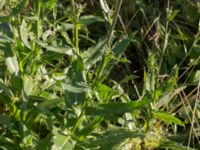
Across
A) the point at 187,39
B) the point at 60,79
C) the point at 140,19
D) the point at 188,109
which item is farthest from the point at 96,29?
the point at 60,79

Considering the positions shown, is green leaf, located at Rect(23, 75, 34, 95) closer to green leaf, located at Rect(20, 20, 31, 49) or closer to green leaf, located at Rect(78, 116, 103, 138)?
green leaf, located at Rect(20, 20, 31, 49)

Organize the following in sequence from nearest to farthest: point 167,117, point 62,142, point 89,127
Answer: point 62,142, point 89,127, point 167,117

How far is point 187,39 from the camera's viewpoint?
2539mm

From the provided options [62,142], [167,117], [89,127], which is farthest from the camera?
[167,117]

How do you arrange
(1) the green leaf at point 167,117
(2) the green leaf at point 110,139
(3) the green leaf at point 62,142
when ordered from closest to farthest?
(3) the green leaf at point 62,142, (2) the green leaf at point 110,139, (1) the green leaf at point 167,117

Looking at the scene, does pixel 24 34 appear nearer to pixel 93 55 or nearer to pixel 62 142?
pixel 93 55

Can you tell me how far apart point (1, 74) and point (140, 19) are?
1005mm

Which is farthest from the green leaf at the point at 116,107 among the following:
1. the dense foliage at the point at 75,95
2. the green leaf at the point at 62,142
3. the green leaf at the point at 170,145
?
the green leaf at the point at 170,145

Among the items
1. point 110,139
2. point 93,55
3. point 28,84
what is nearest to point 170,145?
point 110,139

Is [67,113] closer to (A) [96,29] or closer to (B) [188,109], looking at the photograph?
(B) [188,109]

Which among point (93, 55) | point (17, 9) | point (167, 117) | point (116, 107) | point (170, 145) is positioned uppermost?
point (17, 9)

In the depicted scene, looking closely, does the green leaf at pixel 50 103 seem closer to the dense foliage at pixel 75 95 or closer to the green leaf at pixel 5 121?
the dense foliage at pixel 75 95

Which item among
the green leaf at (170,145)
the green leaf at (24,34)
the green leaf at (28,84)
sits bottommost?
the green leaf at (170,145)

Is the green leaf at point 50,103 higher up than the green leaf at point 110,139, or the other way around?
the green leaf at point 50,103
